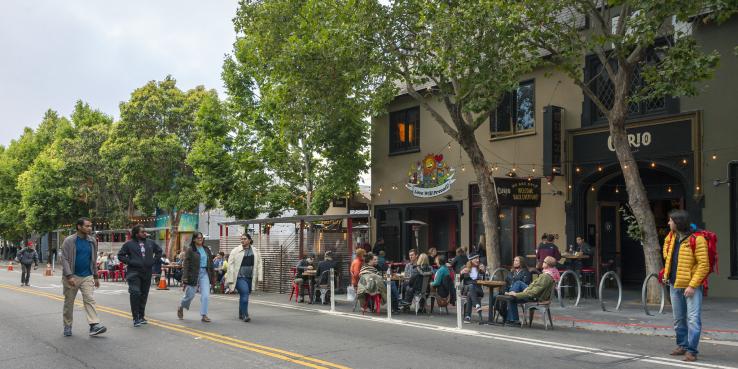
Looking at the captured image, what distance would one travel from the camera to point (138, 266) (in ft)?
39.8

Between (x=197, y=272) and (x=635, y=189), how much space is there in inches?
389

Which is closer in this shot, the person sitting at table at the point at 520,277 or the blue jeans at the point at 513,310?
the blue jeans at the point at 513,310

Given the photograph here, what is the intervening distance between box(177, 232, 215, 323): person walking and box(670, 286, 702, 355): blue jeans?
858cm

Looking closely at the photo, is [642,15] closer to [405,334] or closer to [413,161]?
[405,334]

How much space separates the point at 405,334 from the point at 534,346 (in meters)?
2.42

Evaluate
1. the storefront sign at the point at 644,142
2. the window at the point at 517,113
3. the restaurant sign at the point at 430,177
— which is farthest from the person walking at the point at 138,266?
the restaurant sign at the point at 430,177

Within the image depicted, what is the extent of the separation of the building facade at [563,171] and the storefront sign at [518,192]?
0.11 ft

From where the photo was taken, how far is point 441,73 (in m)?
15.7

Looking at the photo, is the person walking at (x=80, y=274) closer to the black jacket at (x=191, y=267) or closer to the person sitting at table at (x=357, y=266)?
the black jacket at (x=191, y=267)

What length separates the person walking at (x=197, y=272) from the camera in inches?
514

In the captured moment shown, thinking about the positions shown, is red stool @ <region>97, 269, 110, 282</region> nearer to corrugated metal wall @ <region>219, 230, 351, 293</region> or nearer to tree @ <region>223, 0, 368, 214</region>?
tree @ <region>223, 0, 368, 214</region>

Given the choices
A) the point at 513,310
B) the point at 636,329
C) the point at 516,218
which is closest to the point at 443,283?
the point at 513,310

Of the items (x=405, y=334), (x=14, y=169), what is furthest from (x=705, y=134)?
(x=14, y=169)

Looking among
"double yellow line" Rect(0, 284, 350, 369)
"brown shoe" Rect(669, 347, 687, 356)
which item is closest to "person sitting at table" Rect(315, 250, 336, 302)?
"double yellow line" Rect(0, 284, 350, 369)
